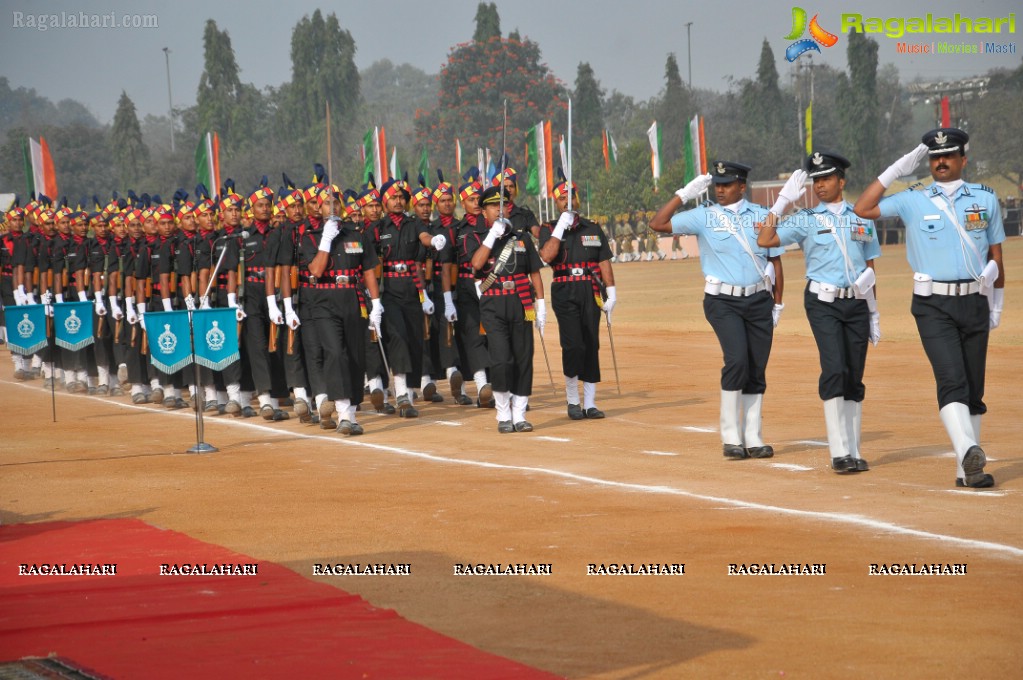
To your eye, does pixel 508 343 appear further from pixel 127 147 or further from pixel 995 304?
pixel 127 147

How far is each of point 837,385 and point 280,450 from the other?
529cm

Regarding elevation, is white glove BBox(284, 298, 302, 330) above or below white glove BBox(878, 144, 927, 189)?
below

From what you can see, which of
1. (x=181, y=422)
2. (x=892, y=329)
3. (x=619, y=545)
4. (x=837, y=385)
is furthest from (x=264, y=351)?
(x=892, y=329)

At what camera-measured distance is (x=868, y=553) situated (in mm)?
7887

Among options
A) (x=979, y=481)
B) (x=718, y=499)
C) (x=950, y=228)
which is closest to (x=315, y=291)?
(x=718, y=499)

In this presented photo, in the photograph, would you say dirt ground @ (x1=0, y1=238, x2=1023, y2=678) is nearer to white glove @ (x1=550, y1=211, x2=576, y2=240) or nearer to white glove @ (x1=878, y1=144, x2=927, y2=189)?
white glove @ (x1=550, y1=211, x2=576, y2=240)

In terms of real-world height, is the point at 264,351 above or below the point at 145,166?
below

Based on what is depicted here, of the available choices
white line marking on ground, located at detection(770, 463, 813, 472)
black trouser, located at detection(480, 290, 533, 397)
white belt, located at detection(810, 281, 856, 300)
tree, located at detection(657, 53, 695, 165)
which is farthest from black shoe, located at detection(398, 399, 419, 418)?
tree, located at detection(657, 53, 695, 165)

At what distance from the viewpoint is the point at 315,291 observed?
1451 centimetres

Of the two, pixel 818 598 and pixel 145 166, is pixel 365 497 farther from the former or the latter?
pixel 145 166

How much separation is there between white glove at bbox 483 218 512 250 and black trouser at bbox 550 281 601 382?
106 centimetres

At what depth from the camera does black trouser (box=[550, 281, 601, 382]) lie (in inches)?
581

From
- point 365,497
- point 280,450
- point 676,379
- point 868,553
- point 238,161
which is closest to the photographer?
point 868,553

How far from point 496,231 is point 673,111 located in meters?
81.4
